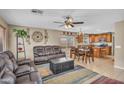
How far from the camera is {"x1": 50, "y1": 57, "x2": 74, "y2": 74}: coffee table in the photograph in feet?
A: 11.2

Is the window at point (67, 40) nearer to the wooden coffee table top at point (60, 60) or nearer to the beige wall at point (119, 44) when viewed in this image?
the wooden coffee table top at point (60, 60)

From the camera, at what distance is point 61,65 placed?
352cm

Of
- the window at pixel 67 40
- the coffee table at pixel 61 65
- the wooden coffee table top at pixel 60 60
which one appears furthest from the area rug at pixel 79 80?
the window at pixel 67 40

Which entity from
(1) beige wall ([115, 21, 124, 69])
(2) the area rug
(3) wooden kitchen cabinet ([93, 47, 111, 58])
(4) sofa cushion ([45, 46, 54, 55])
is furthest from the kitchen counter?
(4) sofa cushion ([45, 46, 54, 55])

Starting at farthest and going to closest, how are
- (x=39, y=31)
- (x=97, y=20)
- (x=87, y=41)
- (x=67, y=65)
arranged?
(x=67, y=65)
(x=87, y=41)
(x=97, y=20)
(x=39, y=31)

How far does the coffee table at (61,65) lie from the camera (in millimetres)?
3414

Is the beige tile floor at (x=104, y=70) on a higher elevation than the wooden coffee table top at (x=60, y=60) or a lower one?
lower

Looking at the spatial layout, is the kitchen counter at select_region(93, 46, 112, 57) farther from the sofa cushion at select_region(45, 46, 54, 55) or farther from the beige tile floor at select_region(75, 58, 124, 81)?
the sofa cushion at select_region(45, 46, 54, 55)

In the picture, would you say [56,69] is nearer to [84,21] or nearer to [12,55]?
[12,55]
